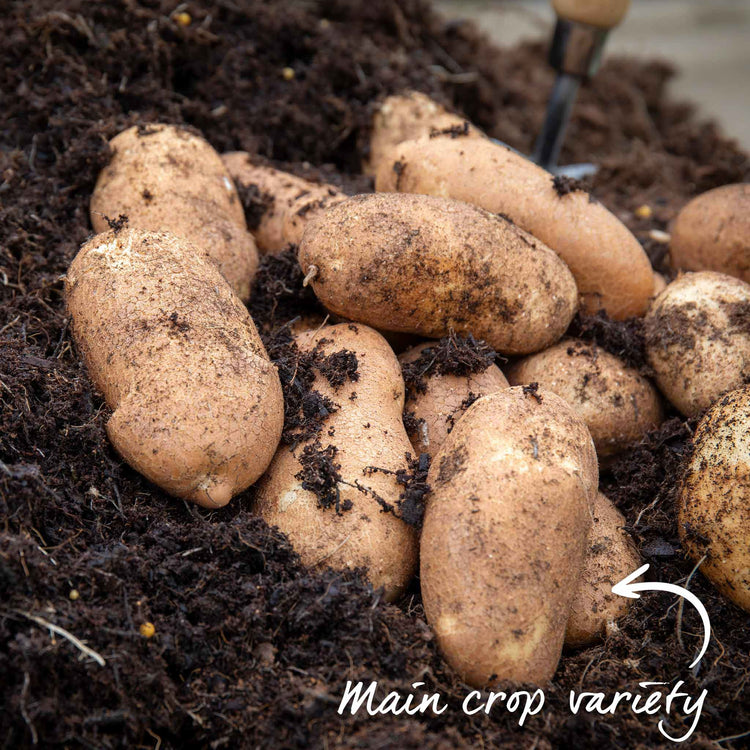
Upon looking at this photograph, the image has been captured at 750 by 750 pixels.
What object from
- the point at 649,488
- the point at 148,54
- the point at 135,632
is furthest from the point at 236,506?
the point at 148,54

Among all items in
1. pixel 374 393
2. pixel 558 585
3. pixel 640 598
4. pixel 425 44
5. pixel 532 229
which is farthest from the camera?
pixel 425 44

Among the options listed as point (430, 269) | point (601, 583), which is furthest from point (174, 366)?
point (601, 583)

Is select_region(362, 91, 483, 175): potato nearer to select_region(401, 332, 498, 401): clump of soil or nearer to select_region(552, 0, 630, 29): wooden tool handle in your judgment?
select_region(552, 0, 630, 29): wooden tool handle

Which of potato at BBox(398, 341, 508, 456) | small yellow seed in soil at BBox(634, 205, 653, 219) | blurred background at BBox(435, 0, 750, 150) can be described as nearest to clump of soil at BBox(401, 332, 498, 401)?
potato at BBox(398, 341, 508, 456)

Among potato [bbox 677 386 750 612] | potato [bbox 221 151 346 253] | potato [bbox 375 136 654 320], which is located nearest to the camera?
potato [bbox 677 386 750 612]

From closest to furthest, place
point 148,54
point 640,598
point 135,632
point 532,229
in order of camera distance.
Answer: point 135,632, point 640,598, point 532,229, point 148,54

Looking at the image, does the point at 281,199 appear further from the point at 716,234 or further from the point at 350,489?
the point at 716,234

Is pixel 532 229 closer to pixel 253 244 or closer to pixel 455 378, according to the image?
pixel 455 378

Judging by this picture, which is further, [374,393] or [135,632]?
[374,393]
